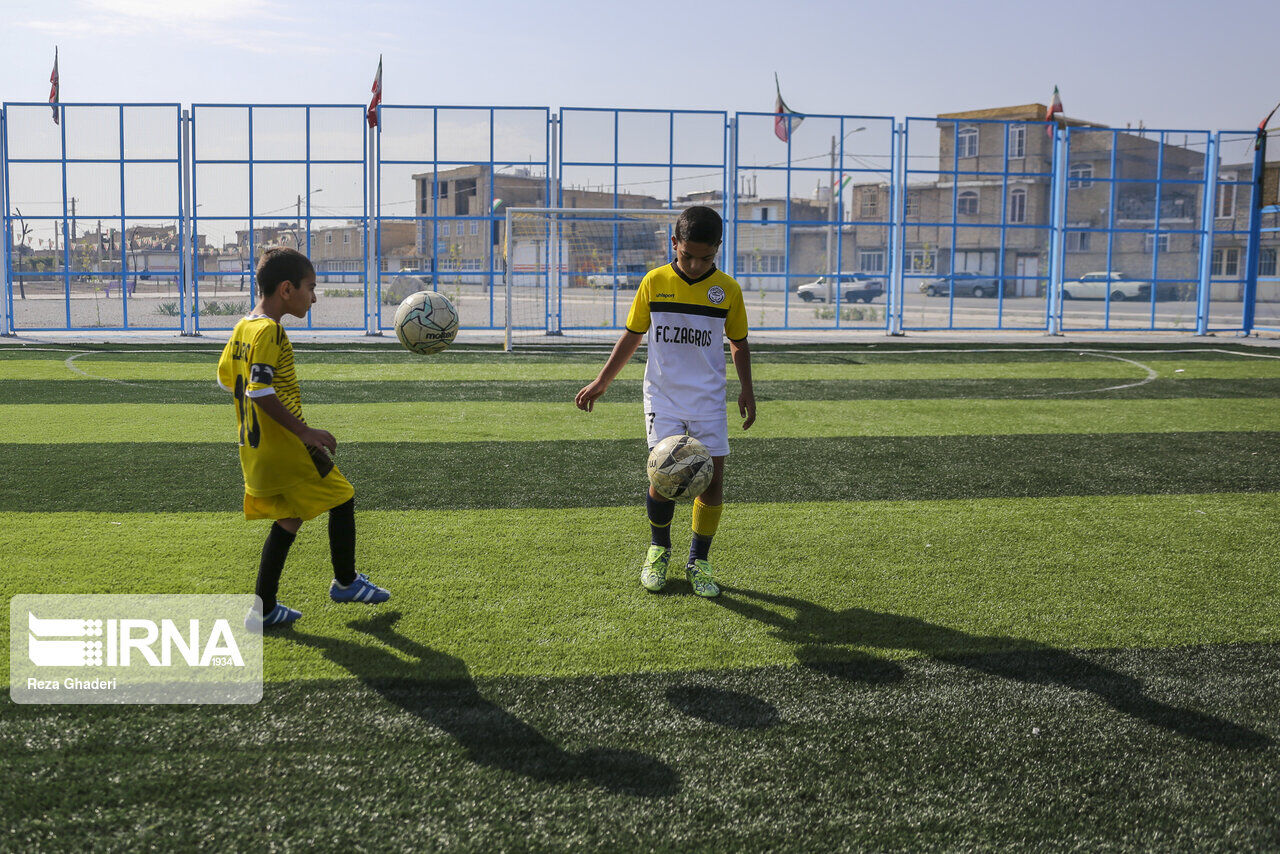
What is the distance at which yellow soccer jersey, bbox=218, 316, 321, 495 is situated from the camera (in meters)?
3.68

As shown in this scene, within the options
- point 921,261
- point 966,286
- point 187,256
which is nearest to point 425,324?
point 187,256

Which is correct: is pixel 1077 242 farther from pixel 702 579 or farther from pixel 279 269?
pixel 279 269

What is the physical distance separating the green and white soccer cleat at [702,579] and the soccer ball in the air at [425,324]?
6.03 feet

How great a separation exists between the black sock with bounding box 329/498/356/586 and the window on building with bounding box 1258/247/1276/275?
25.1 m

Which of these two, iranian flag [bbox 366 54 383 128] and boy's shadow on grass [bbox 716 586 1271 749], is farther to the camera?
iranian flag [bbox 366 54 383 128]

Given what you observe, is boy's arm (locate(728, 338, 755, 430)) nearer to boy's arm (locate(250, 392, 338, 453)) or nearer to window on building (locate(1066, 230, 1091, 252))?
boy's arm (locate(250, 392, 338, 453))

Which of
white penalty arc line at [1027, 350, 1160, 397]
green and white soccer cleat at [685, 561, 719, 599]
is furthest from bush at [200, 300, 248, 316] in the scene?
green and white soccer cleat at [685, 561, 719, 599]

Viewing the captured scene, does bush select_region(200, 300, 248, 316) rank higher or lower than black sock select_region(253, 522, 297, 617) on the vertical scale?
higher

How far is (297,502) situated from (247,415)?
364 mm

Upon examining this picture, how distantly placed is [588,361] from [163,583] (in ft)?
37.0

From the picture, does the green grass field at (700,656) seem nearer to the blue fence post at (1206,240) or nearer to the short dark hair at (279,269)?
the short dark hair at (279,269)

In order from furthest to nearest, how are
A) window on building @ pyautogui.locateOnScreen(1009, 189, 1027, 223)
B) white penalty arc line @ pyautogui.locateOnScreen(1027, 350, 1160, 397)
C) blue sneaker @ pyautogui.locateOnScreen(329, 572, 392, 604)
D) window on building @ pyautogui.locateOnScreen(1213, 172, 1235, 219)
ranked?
1. window on building @ pyautogui.locateOnScreen(1009, 189, 1027, 223)
2. window on building @ pyautogui.locateOnScreen(1213, 172, 1235, 219)
3. white penalty arc line @ pyautogui.locateOnScreen(1027, 350, 1160, 397)
4. blue sneaker @ pyautogui.locateOnScreen(329, 572, 392, 604)

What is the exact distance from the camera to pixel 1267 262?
24.1m

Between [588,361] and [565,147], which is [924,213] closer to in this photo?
[565,147]
